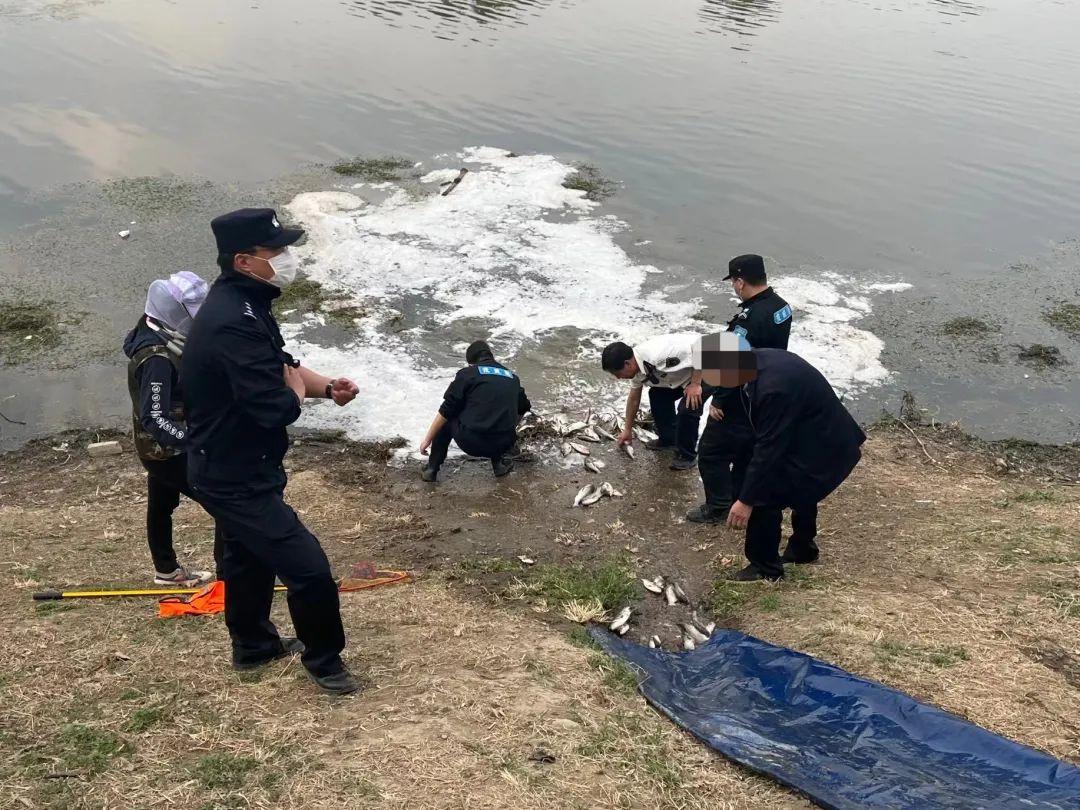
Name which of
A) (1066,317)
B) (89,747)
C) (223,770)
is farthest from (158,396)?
(1066,317)

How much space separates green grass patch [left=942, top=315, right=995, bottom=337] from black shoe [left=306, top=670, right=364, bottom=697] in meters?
11.7

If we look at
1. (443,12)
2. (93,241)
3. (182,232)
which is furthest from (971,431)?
(443,12)

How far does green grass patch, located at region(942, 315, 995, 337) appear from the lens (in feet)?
43.8

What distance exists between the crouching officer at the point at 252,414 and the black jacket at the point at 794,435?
111 inches

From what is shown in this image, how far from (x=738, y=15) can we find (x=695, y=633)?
34.9 metres

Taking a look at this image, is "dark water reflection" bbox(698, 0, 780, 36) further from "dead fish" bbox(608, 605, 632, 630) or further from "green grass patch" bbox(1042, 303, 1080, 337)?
"dead fish" bbox(608, 605, 632, 630)

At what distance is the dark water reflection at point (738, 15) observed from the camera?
3306cm

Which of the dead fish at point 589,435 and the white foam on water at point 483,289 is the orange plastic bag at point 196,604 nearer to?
the white foam on water at point 483,289

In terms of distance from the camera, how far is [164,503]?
6117mm

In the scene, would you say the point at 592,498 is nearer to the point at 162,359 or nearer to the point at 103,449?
the point at 162,359

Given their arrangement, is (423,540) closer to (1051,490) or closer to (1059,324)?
(1051,490)

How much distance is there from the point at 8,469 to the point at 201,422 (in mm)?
6588

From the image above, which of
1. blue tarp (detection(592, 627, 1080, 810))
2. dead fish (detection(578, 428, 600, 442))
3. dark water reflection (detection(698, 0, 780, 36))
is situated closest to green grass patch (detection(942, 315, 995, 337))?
dead fish (detection(578, 428, 600, 442))

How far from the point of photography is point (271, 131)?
20.1 meters
